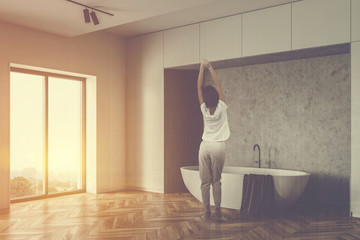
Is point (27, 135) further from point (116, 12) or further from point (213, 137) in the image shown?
point (213, 137)

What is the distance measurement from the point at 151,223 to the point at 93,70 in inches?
112

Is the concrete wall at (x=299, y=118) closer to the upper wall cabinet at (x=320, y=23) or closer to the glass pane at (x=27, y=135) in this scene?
the upper wall cabinet at (x=320, y=23)

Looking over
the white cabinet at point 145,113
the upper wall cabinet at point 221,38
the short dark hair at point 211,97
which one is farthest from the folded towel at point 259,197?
the white cabinet at point 145,113

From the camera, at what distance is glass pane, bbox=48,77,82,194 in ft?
18.0

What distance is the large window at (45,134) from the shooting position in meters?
5.05

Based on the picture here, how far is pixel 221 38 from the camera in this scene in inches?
206

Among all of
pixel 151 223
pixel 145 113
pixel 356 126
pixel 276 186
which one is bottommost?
pixel 151 223

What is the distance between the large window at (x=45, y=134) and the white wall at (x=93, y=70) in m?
0.27

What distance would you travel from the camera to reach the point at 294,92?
16.8ft

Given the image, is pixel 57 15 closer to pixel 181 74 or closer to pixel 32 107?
pixel 32 107

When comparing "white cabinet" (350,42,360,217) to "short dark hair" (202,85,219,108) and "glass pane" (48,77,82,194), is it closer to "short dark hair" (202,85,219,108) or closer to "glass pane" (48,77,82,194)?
"short dark hair" (202,85,219,108)

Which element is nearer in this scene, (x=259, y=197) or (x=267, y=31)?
(x=259, y=197)

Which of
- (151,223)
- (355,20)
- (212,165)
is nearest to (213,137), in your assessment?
(212,165)

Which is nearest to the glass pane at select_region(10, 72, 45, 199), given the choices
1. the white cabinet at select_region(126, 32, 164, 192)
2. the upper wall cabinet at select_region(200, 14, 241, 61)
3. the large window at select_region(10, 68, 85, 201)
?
the large window at select_region(10, 68, 85, 201)
